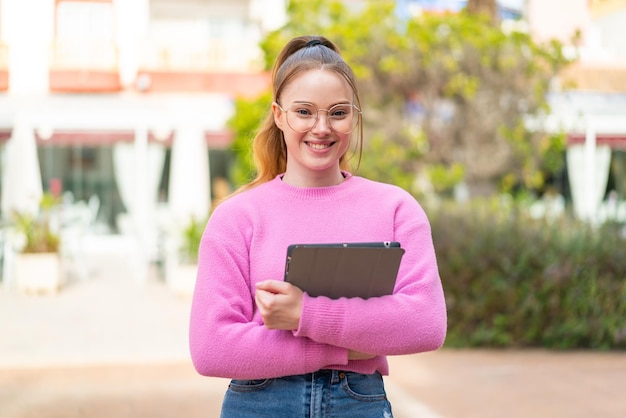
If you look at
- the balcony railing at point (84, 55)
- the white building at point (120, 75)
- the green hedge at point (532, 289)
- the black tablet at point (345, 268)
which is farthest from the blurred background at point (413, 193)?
the balcony railing at point (84, 55)

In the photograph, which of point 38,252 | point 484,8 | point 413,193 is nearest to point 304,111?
point 413,193

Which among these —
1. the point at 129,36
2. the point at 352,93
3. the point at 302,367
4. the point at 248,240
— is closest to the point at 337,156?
the point at 352,93

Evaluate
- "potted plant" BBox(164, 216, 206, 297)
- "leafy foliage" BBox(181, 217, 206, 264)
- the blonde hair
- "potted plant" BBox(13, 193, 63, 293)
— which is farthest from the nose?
"potted plant" BBox(13, 193, 63, 293)

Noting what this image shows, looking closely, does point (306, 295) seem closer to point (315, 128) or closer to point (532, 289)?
point (315, 128)

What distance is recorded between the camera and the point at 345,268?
1.89 m

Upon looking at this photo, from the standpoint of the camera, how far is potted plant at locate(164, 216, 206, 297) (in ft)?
35.4

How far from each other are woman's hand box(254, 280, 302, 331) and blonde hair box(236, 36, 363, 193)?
1.38ft

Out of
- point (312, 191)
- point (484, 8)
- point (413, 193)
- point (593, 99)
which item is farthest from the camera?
point (593, 99)

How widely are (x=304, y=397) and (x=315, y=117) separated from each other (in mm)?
626

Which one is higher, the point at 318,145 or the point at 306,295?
A: the point at 318,145

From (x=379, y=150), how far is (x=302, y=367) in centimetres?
778

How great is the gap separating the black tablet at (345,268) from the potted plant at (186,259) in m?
8.68

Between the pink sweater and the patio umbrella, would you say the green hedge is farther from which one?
the patio umbrella

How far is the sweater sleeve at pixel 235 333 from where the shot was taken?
195 cm
